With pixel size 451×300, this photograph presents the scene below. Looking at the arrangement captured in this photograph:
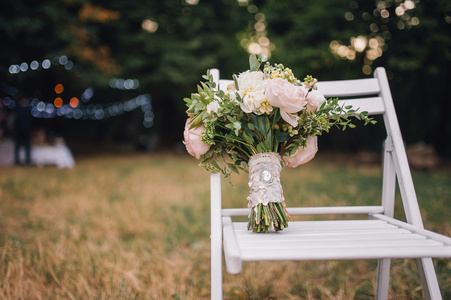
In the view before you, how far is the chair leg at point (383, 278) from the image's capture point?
138cm

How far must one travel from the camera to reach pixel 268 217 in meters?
1.11

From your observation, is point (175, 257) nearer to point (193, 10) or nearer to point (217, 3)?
point (193, 10)

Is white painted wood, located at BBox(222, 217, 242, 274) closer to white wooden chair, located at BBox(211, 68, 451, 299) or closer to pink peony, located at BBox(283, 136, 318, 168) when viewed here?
white wooden chair, located at BBox(211, 68, 451, 299)

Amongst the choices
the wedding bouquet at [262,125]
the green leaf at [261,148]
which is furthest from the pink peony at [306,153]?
the green leaf at [261,148]

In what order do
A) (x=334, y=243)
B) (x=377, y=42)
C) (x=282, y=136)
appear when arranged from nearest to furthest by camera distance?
(x=334, y=243) < (x=282, y=136) < (x=377, y=42)

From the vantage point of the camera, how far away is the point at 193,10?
36.4 ft

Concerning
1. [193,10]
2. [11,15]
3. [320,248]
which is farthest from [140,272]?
[193,10]

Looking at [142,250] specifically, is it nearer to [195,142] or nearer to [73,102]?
[195,142]

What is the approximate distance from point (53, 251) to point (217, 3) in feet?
37.3

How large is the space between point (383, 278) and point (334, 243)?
63 centimetres

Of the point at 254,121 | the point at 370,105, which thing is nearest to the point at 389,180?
the point at 370,105

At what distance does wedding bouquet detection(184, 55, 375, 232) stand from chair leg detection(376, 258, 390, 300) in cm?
56

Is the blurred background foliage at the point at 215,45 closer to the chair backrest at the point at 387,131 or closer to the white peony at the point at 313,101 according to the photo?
the chair backrest at the point at 387,131

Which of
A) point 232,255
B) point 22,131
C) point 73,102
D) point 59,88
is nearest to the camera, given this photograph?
point 232,255
